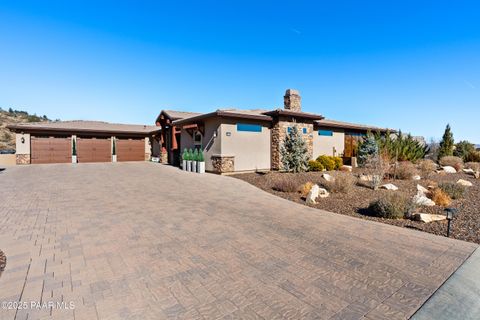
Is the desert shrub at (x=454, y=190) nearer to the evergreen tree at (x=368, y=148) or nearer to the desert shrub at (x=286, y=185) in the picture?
the desert shrub at (x=286, y=185)

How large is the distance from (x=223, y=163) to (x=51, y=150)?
18734 millimetres

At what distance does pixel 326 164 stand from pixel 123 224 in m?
14.3

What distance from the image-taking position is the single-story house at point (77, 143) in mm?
21391

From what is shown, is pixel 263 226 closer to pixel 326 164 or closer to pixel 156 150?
pixel 326 164

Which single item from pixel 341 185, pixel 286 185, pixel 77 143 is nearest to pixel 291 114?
pixel 286 185

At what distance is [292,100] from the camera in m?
17.8

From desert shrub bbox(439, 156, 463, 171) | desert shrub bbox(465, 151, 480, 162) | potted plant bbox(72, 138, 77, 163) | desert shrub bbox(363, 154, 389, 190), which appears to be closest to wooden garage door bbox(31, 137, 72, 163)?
potted plant bbox(72, 138, 77, 163)

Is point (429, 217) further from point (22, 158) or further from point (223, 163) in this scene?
point (22, 158)

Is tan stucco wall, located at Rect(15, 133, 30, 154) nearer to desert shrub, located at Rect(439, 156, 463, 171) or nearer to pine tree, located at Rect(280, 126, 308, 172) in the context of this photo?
pine tree, located at Rect(280, 126, 308, 172)

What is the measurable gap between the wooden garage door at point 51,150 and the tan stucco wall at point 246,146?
18.1 m

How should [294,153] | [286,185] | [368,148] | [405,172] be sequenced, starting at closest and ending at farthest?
[286,185], [405,172], [294,153], [368,148]

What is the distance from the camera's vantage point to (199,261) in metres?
4.02

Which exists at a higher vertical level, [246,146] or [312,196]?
[246,146]


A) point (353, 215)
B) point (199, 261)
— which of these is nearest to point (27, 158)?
point (199, 261)
